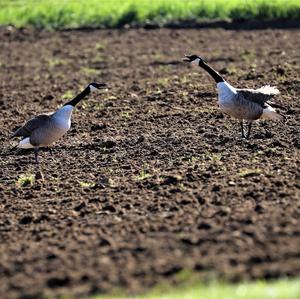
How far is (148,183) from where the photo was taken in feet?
42.1

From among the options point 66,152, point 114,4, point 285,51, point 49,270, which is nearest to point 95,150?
point 66,152

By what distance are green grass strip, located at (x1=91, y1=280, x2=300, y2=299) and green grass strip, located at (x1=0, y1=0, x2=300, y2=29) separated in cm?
2630

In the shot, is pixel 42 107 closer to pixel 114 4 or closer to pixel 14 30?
pixel 14 30

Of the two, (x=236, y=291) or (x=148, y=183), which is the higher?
(x=236, y=291)

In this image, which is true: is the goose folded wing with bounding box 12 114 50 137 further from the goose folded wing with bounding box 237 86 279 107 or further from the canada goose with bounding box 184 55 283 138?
the goose folded wing with bounding box 237 86 279 107

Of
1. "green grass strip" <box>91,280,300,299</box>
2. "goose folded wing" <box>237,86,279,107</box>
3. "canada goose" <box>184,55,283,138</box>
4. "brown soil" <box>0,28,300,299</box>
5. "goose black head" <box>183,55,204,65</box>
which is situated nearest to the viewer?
"green grass strip" <box>91,280,300,299</box>

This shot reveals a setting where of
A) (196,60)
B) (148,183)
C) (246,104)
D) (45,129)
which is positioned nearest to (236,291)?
(148,183)

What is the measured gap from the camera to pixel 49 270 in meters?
8.96

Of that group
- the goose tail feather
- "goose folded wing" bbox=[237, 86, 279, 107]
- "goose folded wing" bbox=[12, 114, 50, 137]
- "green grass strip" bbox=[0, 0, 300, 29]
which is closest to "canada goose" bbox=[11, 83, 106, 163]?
"goose folded wing" bbox=[12, 114, 50, 137]

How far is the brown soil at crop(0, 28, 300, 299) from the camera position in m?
8.81

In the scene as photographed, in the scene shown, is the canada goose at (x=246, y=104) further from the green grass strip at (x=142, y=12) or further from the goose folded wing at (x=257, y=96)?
the green grass strip at (x=142, y=12)

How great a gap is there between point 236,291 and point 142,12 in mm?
28739

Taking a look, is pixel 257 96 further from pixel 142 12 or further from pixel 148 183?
pixel 142 12

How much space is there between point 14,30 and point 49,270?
88.3ft
